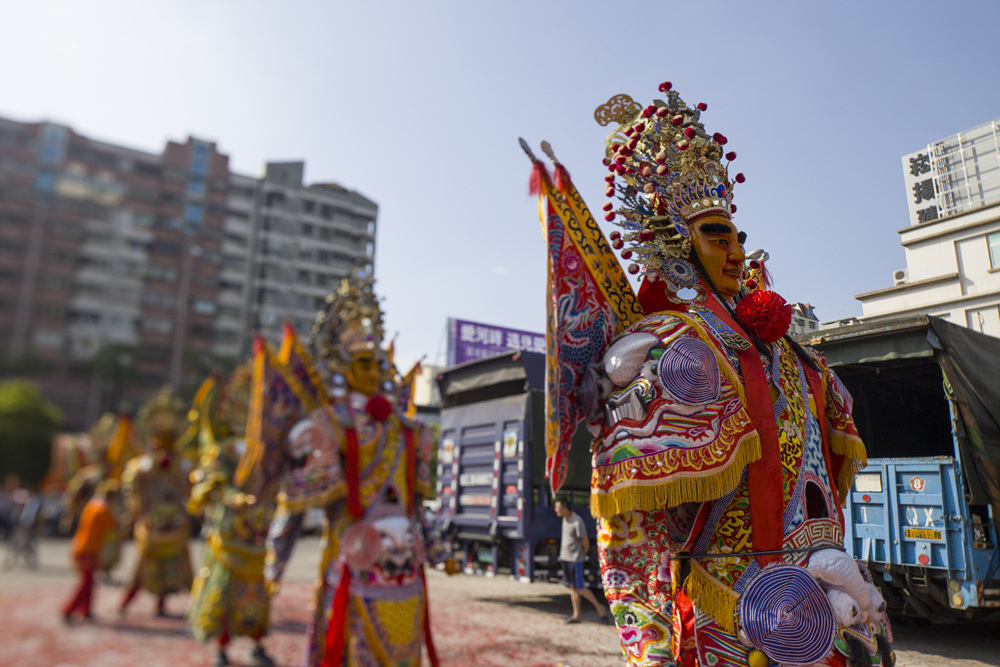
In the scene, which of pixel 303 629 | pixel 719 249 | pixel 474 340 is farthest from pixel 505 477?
pixel 474 340

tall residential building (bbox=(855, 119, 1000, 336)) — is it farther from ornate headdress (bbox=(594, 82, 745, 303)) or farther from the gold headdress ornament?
the gold headdress ornament

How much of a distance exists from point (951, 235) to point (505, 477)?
215 inches

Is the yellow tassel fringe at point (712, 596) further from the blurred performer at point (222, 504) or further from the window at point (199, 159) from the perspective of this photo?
the window at point (199, 159)

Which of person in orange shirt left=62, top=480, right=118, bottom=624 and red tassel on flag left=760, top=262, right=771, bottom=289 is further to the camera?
red tassel on flag left=760, top=262, right=771, bottom=289

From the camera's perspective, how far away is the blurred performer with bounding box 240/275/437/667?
3.34 metres

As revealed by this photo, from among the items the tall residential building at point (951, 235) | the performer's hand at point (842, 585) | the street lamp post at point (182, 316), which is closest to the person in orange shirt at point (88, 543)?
the street lamp post at point (182, 316)

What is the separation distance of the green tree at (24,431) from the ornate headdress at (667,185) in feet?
6.91

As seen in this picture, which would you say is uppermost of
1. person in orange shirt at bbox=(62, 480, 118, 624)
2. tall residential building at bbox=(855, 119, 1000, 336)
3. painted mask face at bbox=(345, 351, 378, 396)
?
tall residential building at bbox=(855, 119, 1000, 336)

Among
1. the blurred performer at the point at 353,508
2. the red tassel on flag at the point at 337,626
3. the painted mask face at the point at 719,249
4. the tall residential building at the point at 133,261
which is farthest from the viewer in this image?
the blurred performer at the point at 353,508

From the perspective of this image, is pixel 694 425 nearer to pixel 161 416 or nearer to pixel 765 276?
pixel 765 276

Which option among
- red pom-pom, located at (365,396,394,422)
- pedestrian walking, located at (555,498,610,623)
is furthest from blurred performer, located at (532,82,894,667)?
pedestrian walking, located at (555,498,610,623)

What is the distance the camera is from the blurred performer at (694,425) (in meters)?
2.28

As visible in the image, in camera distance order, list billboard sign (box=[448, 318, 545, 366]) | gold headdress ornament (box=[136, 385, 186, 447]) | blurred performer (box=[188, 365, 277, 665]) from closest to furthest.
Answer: gold headdress ornament (box=[136, 385, 186, 447]) → blurred performer (box=[188, 365, 277, 665]) → billboard sign (box=[448, 318, 545, 366])

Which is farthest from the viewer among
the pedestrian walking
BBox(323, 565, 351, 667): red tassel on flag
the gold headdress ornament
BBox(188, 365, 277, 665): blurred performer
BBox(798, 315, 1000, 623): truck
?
the pedestrian walking
